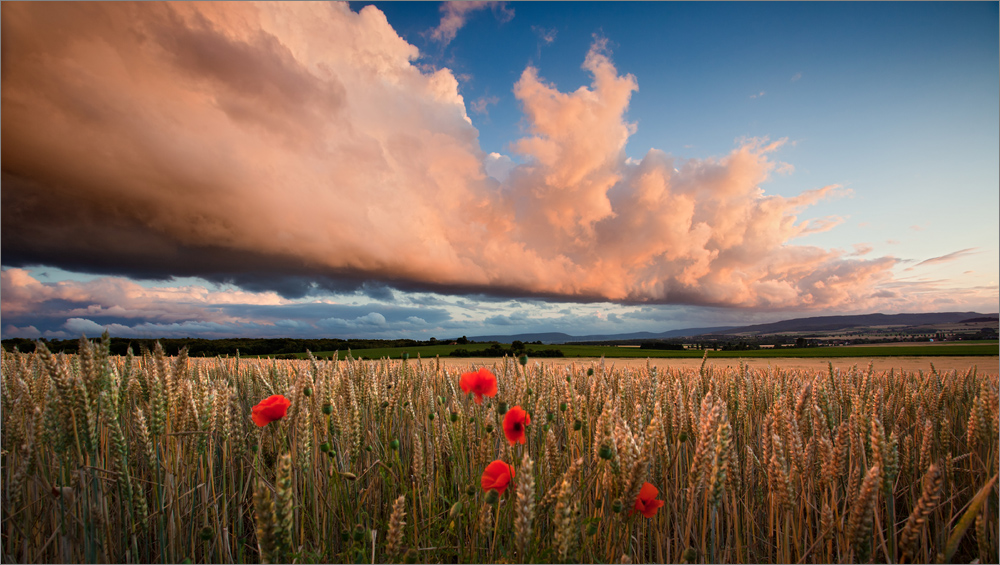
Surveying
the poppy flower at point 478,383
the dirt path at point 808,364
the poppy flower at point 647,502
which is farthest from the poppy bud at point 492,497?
the dirt path at point 808,364

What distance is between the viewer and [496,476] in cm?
187

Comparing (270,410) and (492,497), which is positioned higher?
(270,410)

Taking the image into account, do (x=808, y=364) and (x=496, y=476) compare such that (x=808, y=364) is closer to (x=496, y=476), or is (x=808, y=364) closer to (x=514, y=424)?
(x=514, y=424)

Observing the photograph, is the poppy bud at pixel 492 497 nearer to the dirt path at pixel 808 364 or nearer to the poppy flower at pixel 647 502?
the poppy flower at pixel 647 502

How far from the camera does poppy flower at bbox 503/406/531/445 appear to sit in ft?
6.59

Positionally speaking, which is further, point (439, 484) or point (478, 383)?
point (439, 484)

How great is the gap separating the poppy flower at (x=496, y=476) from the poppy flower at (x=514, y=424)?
167 mm

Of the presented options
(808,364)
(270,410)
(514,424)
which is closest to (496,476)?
(514,424)

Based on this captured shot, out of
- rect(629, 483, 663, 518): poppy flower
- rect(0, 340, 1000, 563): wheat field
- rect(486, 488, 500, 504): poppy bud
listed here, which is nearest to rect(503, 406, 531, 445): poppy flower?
rect(0, 340, 1000, 563): wheat field

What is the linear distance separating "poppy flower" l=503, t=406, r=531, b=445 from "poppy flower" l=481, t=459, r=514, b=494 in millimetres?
167

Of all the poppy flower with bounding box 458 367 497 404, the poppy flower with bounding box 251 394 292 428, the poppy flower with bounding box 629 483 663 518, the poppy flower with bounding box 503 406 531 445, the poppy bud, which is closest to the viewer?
the poppy bud

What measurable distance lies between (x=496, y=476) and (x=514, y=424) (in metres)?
0.28

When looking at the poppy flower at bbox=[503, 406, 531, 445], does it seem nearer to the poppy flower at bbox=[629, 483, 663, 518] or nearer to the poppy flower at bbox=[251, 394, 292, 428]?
the poppy flower at bbox=[629, 483, 663, 518]

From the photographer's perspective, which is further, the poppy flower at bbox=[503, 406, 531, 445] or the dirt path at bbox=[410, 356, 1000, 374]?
the dirt path at bbox=[410, 356, 1000, 374]
